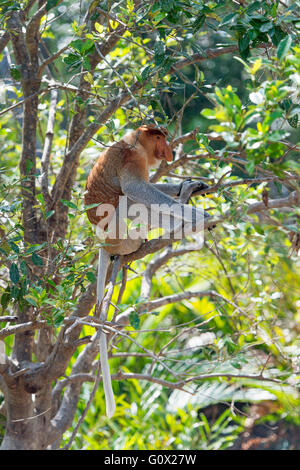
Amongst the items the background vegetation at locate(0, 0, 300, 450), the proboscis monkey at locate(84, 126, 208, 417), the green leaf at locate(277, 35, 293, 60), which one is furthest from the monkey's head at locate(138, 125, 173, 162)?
the green leaf at locate(277, 35, 293, 60)

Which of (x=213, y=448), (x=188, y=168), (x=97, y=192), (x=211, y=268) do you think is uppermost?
(x=188, y=168)

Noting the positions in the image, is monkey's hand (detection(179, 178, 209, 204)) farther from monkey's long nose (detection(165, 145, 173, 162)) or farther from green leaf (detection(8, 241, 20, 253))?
green leaf (detection(8, 241, 20, 253))

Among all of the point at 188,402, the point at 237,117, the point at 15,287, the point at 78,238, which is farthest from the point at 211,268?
the point at 237,117

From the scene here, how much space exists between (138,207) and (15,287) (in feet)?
2.45

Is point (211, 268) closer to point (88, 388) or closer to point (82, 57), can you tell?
point (88, 388)

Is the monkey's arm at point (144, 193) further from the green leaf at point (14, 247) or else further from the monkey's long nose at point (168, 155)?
the green leaf at point (14, 247)

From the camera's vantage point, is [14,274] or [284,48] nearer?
[284,48]

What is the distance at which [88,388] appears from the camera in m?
3.97

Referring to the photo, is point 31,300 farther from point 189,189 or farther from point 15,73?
point 15,73

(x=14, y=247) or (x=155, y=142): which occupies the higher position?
(x=155, y=142)

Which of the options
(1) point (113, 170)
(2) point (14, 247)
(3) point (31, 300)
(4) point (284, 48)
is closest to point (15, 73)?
(1) point (113, 170)

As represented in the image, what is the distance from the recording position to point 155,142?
94.3 inches

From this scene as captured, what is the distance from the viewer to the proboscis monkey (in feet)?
6.98

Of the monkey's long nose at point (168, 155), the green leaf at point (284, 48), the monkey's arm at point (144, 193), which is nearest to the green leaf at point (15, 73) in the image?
the monkey's arm at point (144, 193)
